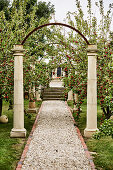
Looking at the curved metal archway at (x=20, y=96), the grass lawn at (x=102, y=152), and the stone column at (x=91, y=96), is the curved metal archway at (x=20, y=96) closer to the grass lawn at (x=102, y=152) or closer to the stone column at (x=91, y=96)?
the stone column at (x=91, y=96)

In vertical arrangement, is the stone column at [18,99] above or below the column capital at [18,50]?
below

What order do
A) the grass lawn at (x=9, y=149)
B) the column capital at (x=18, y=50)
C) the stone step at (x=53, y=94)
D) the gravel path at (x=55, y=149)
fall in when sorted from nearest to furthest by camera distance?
1. the gravel path at (x=55, y=149)
2. the grass lawn at (x=9, y=149)
3. the column capital at (x=18, y=50)
4. the stone step at (x=53, y=94)

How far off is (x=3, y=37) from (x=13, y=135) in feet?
13.3

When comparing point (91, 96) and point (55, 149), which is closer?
point (55, 149)

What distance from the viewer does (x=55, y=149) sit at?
21.8 ft

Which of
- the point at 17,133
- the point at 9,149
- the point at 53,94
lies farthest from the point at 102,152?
the point at 53,94

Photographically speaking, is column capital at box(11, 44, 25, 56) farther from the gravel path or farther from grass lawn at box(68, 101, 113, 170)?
grass lawn at box(68, 101, 113, 170)

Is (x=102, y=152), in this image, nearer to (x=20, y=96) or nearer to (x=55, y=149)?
(x=55, y=149)

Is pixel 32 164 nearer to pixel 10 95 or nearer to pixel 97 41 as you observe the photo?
pixel 10 95

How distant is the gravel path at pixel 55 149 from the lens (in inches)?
214

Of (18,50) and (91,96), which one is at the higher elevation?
(18,50)

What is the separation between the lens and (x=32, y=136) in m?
8.06

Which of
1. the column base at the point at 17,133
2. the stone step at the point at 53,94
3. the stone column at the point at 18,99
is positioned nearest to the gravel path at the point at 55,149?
the column base at the point at 17,133

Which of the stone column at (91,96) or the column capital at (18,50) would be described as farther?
the stone column at (91,96)
